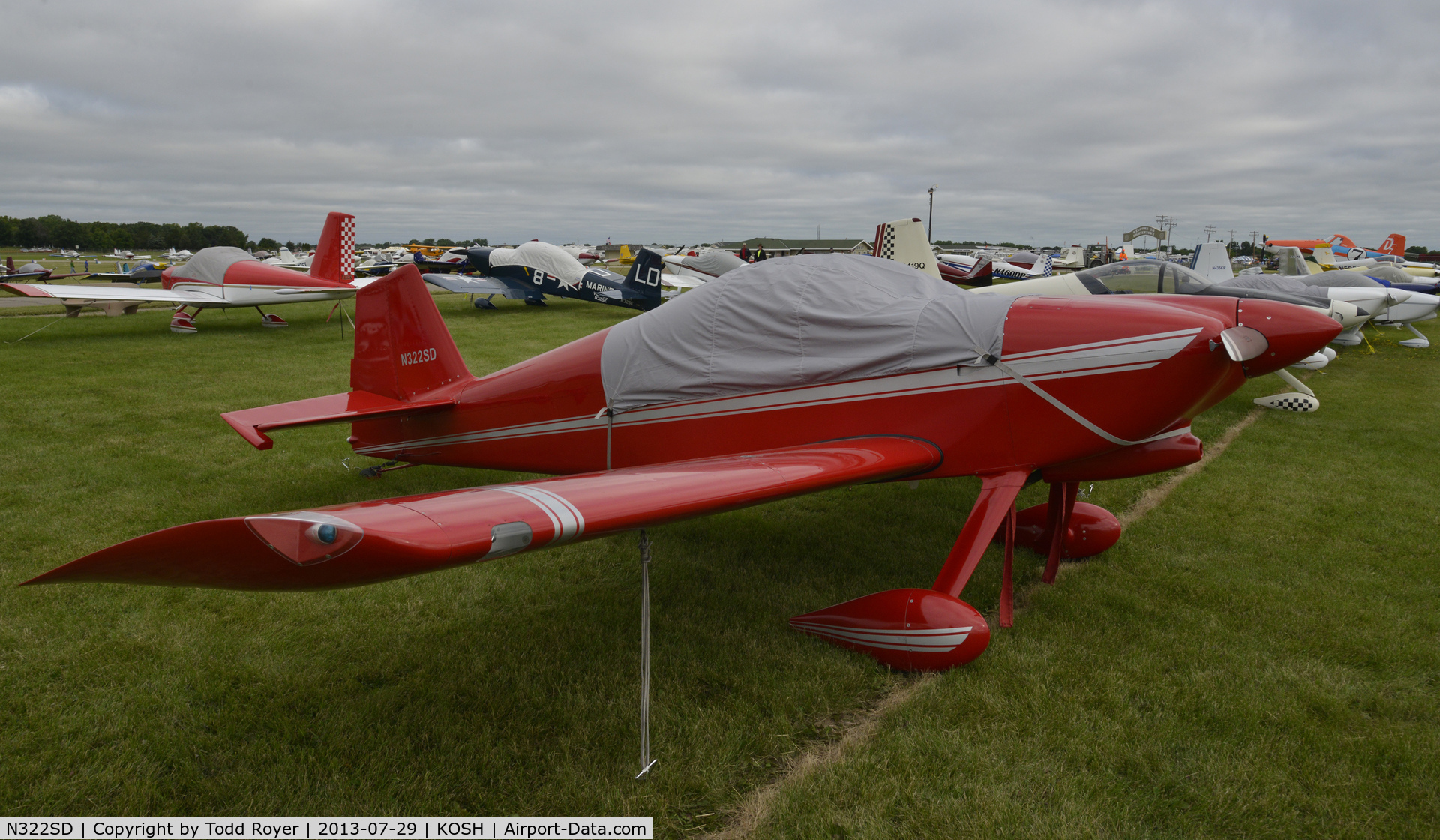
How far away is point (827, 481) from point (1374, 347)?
18.2 metres

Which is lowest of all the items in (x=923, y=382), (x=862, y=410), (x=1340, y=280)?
(x=862, y=410)

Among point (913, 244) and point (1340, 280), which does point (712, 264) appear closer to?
point (913, 244)

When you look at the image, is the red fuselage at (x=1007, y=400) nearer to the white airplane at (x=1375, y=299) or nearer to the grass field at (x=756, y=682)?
the grass field at (x=756, y=682)

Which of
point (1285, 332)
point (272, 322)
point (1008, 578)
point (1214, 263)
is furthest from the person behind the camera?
point (272, 322)

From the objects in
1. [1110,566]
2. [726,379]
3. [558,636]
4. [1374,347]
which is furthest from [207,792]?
[1374,347]

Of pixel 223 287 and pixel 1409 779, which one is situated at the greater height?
pixel 223 287

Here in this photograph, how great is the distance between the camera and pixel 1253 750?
8.80 ft

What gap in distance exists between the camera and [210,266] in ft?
53.7

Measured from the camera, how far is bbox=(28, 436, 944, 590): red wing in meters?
1.58

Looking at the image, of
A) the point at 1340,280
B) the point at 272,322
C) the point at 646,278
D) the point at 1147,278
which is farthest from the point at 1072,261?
the point at 272,322

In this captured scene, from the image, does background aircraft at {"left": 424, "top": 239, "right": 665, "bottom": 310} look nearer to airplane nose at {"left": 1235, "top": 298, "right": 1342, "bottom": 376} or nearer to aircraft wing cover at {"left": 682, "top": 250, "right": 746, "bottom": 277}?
aircraft wing cover at {"left": 682, "top": 250, "right": 746, "bottom": 277}

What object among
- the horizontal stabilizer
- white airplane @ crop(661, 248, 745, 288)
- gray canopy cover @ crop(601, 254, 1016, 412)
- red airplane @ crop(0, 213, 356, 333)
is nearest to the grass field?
the horizontal stabilizer

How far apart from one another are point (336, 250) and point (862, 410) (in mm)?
16965

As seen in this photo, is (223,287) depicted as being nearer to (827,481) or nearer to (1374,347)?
(827,481)
